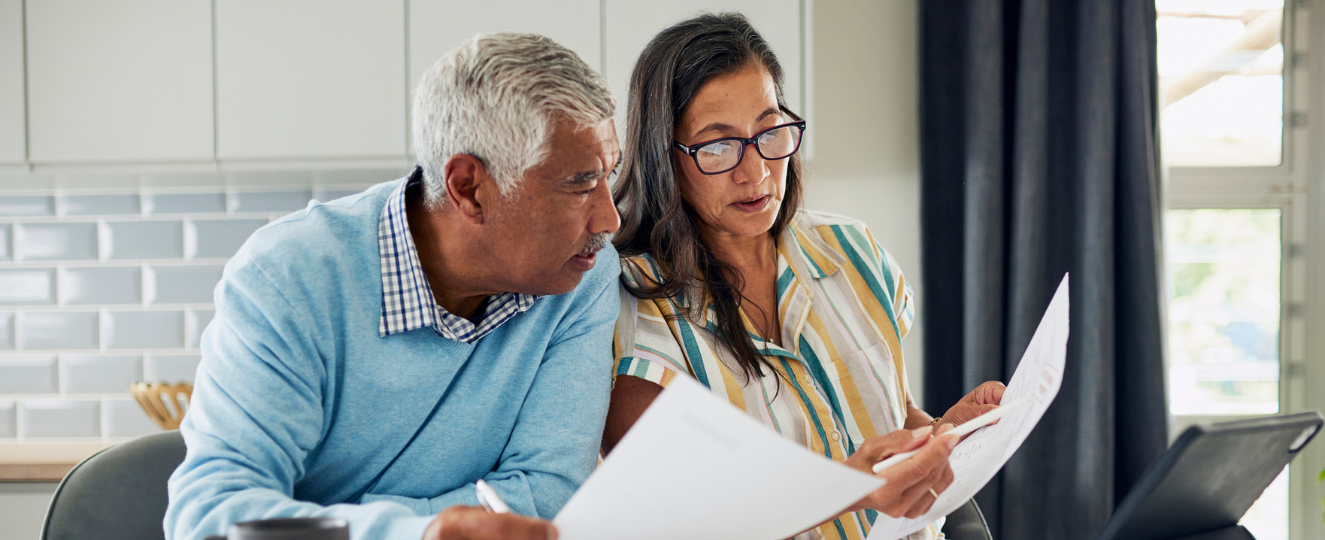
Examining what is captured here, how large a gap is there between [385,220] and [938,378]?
1816mm

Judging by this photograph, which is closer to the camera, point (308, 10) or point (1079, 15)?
point (308, 10)

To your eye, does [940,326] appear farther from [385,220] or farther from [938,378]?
[385,220]

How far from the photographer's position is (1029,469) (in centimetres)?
221

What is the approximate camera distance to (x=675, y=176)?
122 centimetres

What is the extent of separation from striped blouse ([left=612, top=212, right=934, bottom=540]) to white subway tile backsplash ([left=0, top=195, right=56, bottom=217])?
7.13 ft

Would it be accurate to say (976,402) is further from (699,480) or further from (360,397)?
(360,397)

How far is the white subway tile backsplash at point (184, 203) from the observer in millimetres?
2445

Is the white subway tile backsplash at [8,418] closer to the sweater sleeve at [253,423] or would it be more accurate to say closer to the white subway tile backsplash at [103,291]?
the white subway tile backsplash at [103,291]

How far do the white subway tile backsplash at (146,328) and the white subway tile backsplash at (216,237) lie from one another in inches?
8.0

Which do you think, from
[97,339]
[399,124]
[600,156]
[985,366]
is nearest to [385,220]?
[600,156]


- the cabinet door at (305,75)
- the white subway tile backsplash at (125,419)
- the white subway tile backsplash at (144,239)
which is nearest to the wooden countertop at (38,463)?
the white subway tile backsplash at (125,419)

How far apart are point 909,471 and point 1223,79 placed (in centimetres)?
238

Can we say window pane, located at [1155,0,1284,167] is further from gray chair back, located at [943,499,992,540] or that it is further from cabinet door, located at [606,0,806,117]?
gray chair back, located at [943,499,992,540]

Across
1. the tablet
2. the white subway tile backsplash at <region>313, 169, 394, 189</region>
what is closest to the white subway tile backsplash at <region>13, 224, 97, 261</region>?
the white subway tile backsplash at <region>313, 169, 394, 189</region>
